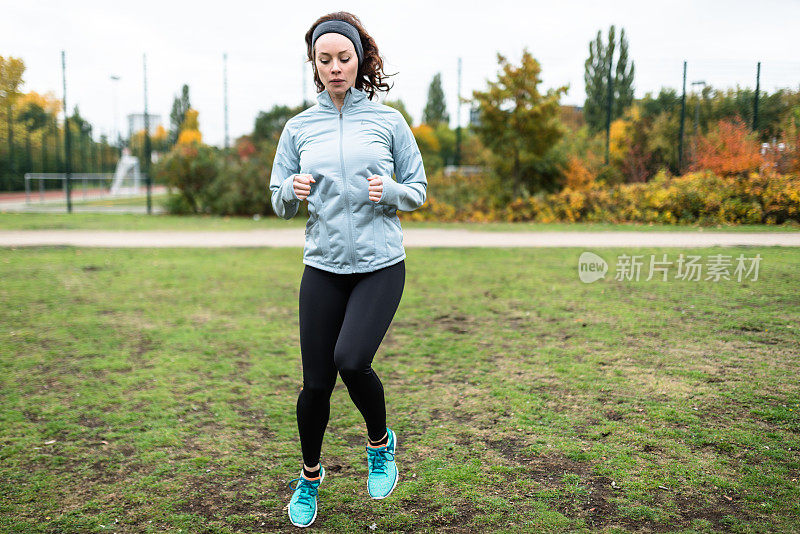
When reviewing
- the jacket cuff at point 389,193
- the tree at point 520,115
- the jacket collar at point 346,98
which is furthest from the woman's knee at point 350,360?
the tree at point 520,115

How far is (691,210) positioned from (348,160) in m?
13.8

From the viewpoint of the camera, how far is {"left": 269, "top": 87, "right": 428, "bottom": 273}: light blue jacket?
2791mm

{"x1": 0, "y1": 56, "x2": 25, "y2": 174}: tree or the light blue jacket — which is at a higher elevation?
{"x1": 0, "y1": 56, "x2": 25, "y2": 174}: tree

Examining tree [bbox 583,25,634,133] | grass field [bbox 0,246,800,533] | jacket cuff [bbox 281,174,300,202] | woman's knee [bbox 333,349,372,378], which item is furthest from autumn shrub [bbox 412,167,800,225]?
jacket cuff [bbox 281,174,300,202]

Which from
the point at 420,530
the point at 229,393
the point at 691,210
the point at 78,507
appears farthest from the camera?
the point at 691,210

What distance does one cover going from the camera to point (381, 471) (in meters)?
3.05

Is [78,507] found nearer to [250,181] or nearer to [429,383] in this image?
[429,383]

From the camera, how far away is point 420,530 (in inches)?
108

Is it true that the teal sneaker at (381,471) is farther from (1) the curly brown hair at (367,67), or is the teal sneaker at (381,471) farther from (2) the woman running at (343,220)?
(1) the curly brown hair at (367,67)

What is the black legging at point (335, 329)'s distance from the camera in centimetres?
281

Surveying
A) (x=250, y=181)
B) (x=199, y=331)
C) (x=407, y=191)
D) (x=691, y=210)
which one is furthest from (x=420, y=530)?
(x=250, y=181)

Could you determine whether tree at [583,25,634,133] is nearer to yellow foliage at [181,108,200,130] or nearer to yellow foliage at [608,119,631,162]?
yellow foliage at [608,119,631,162]

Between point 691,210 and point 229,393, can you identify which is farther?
point 691,210

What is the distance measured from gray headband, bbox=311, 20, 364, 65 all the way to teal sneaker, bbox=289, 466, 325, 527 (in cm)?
198
